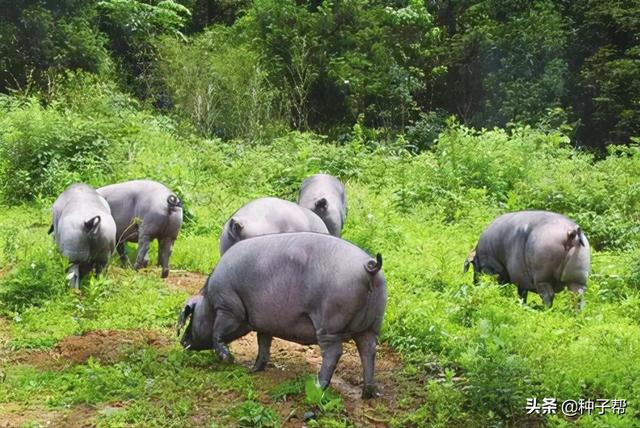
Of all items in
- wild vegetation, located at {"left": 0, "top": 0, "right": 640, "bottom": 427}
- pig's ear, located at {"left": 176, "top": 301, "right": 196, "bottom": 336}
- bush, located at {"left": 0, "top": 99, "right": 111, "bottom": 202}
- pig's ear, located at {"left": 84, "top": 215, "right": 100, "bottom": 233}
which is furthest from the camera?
bush, located at {"left": 0, "top": 99, "right": 111, "bottom": 202}

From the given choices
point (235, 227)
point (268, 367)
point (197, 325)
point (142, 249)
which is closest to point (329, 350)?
point (268, 367)

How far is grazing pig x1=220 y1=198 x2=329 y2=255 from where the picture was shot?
8.72 metres

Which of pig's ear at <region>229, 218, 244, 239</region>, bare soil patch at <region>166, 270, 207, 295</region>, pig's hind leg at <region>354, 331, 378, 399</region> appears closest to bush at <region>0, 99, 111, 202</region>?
bare soil patch at <region>166, 270, 207, 295</region>

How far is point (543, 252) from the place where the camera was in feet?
28.9

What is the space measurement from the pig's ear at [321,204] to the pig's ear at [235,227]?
221 centimetres

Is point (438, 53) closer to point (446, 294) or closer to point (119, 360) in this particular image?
point (446, 294)

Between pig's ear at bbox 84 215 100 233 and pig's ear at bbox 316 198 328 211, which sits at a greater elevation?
pig's ear at bbox 316 198 328 211

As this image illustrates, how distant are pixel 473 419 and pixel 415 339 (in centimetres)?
176

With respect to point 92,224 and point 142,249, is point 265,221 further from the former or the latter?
point 142,249

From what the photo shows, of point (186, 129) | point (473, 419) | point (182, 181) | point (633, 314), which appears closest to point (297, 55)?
point (186, 129)

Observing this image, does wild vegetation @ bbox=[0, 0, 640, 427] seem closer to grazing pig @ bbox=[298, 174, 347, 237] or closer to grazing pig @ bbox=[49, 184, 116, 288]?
grazing pig @ bbox=[49, 184, 116, 288]

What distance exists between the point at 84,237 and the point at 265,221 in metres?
2.08

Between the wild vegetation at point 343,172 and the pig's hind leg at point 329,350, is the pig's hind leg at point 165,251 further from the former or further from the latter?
the pig's hind leg at point 329,350

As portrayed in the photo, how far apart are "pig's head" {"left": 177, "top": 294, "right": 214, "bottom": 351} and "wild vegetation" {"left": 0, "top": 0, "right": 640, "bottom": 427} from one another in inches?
6.0
